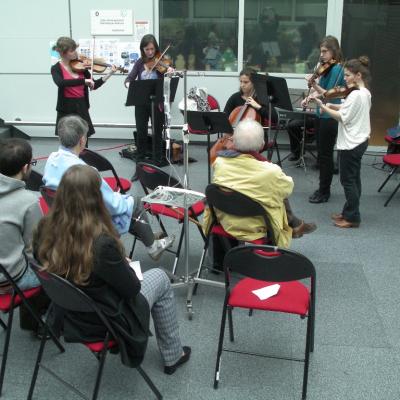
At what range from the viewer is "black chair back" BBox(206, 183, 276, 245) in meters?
3.02

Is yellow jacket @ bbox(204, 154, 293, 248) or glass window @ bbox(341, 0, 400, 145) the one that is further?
glass window @ bbox(341, 0, 400, 145)

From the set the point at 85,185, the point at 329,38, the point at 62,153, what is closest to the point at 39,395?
the point at 85,185

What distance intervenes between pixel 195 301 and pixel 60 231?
1391mm

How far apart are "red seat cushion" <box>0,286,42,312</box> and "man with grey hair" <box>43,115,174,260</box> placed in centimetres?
62

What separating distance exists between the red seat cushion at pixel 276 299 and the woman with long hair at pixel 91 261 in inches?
17.9

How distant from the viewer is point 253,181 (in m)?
3.10

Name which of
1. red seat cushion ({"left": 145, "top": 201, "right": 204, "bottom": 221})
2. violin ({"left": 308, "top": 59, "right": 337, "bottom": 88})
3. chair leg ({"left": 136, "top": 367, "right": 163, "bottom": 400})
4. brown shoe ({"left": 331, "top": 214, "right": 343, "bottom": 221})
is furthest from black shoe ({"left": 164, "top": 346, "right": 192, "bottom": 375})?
violin ({"left": 308, "top": 59, "right": 337, "bottom": 88})

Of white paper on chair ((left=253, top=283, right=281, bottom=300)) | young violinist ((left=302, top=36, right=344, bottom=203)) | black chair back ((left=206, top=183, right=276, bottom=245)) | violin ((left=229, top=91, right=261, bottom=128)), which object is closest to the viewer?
white paper on chair ((left=253, top=283, right=281, bottom=300))

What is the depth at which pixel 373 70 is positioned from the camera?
6832 mm

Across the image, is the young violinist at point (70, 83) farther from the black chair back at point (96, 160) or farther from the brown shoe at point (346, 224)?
the brown shoe at point (346, 224)

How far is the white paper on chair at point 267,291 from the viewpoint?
2.55 meters

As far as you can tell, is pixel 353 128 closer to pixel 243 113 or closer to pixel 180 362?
pixel 243 113

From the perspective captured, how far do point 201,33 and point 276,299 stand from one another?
5.32 meters

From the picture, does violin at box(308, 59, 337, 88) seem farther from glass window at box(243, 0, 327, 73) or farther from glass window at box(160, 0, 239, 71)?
glass window at box(160, 0, 239, 71)
